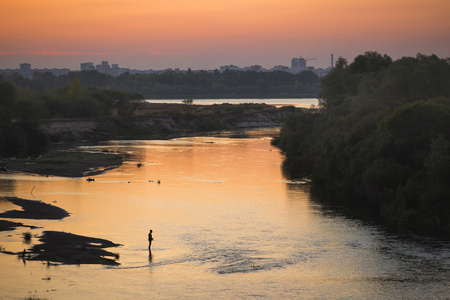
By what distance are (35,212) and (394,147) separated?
1583 inches

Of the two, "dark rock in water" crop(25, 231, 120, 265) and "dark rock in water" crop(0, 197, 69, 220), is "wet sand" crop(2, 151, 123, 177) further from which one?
"dark rock in water" crop(25, 231, 120, 265)

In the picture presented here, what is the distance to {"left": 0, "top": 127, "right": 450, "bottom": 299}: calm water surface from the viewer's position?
4650cm

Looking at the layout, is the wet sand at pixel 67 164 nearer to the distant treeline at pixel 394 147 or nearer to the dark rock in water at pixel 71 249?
the distant treeline at pixel 394 147

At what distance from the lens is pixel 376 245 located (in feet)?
194

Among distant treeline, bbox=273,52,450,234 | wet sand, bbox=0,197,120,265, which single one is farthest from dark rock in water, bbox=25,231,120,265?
distant treeline, bbox=273,52,450,234

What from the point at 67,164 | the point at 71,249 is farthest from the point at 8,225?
the point at 67,164

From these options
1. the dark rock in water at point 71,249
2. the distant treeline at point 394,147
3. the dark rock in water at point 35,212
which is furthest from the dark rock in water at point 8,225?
the distant treeline at point 394,147

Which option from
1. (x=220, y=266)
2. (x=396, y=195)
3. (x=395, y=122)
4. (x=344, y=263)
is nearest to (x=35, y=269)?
(x=220, y=266)

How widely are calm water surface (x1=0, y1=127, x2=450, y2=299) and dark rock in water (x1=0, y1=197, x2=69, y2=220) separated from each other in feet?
4.76

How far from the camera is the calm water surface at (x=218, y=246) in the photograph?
46.5 metres

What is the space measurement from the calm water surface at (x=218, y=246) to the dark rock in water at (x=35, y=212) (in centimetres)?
145

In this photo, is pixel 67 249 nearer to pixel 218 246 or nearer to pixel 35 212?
pixel 218 246

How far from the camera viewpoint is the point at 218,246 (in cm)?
5791

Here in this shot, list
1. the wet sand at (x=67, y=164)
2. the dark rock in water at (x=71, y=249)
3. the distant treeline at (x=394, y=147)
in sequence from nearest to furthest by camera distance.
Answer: the dark rock in water at (x=71, y=249), the distant treeline at (x=394, y=147), the wet sand at (x=67, y=164)
